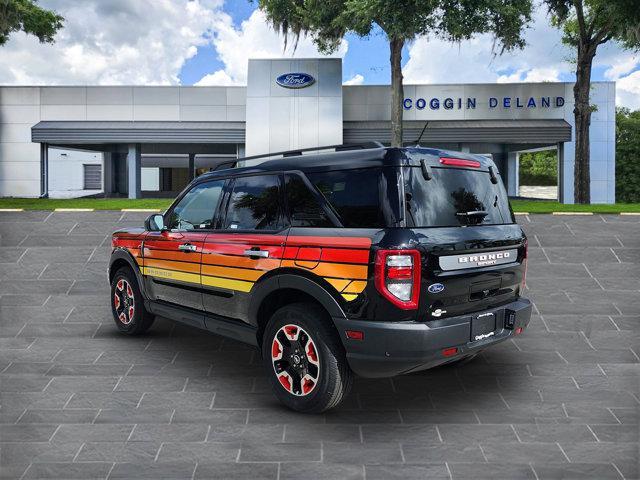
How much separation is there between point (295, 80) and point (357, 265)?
22.9 meters

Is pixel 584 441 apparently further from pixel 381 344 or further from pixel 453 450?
pixel 381 344

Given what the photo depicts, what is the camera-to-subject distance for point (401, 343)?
13.0 feet

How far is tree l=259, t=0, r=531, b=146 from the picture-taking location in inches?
760

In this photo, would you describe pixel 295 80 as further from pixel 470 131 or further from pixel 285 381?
pixel 285 381

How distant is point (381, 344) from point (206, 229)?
88.2 inches

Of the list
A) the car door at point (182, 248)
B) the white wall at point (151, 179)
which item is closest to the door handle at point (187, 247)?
the car door at point (182, 248)

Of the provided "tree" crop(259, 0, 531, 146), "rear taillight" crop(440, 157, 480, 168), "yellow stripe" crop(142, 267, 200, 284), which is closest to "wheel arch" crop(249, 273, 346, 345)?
"yellow stripe" crop(142, 267, 200, 284)

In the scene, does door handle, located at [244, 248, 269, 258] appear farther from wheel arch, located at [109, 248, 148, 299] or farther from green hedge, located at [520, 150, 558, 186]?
green hedge, located at [520, 150, 558, 186]

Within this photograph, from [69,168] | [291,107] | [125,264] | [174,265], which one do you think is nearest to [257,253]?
[174,265]

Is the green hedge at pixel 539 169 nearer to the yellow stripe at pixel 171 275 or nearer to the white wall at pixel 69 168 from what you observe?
the white wall at pixel 69 168

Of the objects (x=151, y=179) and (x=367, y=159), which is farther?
(x=151, y=179)

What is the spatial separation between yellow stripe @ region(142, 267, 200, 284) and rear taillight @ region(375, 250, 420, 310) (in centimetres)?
218

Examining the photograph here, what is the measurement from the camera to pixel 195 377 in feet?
17.7

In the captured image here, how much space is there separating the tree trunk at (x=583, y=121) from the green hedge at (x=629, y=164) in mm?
20904
